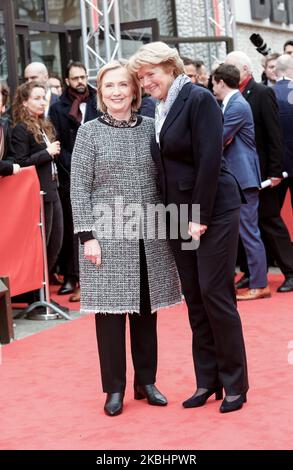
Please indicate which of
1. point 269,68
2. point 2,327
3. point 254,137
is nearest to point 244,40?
point 269,68

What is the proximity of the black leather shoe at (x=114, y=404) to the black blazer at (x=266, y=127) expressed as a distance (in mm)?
3935

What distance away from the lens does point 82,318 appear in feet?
25.8

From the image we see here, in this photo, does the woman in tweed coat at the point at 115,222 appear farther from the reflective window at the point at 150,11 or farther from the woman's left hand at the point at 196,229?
the reflective window at the point at 150,11

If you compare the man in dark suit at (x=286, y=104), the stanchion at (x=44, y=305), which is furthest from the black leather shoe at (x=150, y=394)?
the man in dark suit at (x=286, y=104)

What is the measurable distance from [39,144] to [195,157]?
3643mm

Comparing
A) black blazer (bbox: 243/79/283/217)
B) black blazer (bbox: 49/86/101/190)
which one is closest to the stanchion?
black blazer (bbox: 49/86/101/190)

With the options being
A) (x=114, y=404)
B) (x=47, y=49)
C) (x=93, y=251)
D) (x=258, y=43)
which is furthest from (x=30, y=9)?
(x=114, y=404)

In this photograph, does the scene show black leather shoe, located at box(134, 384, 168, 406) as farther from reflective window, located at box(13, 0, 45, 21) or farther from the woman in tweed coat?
reflective window, located at box(13, 0, 45, 21)

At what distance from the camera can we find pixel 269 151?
849 cm

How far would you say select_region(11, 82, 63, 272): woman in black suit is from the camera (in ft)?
26.4

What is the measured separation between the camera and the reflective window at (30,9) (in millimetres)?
14461

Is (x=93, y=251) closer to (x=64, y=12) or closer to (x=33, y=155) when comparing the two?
(x=33, y=155)
